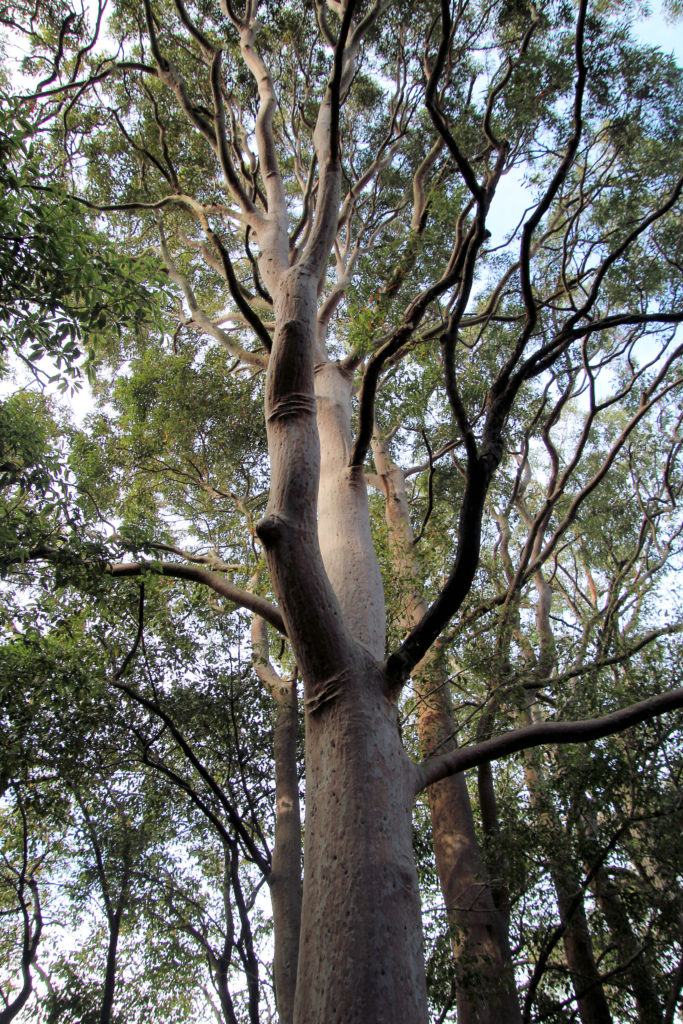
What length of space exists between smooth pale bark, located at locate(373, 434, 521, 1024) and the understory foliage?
3 centimetres

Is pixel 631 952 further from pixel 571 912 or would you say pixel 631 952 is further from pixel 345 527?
pixel 345 527

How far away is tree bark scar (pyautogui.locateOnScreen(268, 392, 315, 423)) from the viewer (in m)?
2.57

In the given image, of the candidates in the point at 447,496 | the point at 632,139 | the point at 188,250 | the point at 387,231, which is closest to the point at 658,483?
the point at 447,496

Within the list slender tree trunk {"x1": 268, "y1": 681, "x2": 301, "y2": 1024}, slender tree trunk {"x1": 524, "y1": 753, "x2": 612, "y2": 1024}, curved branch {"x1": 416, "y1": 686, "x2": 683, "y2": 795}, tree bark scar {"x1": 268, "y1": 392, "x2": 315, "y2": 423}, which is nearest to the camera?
curved branch {"x1": 416, "y1": 686, "x2": 683, "y2": 795}

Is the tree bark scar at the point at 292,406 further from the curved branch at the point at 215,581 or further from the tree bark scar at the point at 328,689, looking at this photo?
the tree bark scar at the point at 328,689

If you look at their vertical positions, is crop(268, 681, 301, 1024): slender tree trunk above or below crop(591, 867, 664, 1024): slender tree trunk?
above

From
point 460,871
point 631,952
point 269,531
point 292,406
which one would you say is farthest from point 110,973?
point 292,406

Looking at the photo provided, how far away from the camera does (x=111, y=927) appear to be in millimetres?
6555

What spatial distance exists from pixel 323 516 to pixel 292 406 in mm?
958

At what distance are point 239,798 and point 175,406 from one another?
4451 millimetres

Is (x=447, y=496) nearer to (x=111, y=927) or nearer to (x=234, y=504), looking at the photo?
(x=234, y=504)

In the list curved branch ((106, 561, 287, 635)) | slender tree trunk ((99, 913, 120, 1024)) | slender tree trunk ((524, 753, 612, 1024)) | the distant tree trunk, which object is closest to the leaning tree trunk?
curved branch ((106, 561, 287, 635))

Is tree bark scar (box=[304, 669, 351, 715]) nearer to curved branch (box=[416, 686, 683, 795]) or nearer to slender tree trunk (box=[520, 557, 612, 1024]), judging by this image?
Result: curved branch (box=[416, 686, 683, 795])

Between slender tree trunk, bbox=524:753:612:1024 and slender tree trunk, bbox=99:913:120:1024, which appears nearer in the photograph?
slender tree trunk, bbox=524:753:612:1024
